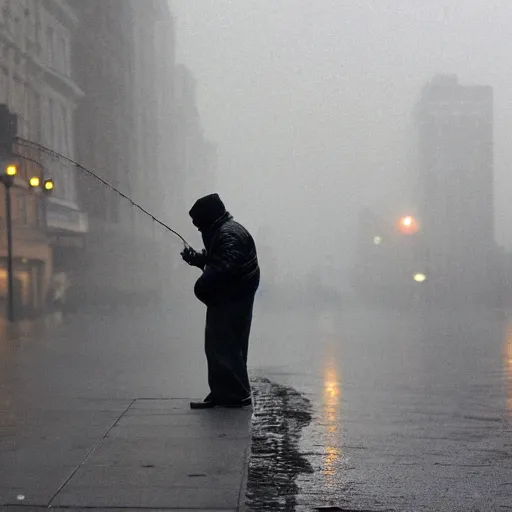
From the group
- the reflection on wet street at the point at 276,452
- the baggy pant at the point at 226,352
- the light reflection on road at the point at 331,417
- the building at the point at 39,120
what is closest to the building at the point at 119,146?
the building at the point at 39,120

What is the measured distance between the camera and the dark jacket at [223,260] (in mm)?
7531

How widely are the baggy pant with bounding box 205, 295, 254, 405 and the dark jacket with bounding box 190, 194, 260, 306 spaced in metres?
0.10

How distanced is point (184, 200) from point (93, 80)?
226 feet

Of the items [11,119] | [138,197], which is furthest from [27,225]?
[138,197]

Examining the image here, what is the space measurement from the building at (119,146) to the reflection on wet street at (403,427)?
36.9 metres

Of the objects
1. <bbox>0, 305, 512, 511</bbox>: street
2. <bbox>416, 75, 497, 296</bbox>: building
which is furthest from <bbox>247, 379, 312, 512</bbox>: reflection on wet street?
<bbox>416, 75, 497, 296</bbox>: building

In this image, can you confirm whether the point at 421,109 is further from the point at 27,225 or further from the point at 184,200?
the point at 27,225

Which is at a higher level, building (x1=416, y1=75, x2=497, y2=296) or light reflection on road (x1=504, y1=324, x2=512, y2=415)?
building (x1=416, y1=75, x2=497, y2=296)

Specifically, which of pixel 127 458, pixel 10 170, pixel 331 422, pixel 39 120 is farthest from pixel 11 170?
pixel 127 458

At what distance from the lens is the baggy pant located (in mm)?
7562

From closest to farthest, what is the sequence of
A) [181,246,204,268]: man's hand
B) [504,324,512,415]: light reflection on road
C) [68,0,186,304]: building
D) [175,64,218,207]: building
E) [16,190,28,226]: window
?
[181,246,204,268]: man's hand
[504,324,512,415]: light reflection on road
[16,190,28,226]: window
[68,0,186,304]: building
[175,64,218,207]: building

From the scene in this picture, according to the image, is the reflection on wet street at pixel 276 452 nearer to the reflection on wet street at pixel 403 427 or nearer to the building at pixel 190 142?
the reflection on wet street at pixel 403 427

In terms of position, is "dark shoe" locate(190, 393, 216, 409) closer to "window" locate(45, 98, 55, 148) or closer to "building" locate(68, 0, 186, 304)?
"window" locate(45, 98, 55, 148)

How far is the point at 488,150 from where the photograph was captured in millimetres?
159250
